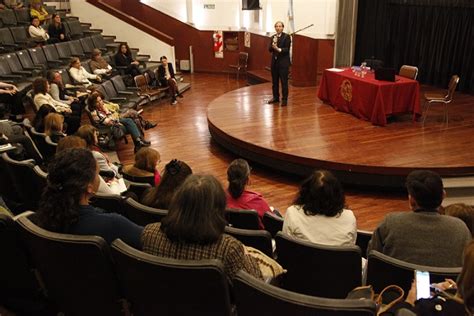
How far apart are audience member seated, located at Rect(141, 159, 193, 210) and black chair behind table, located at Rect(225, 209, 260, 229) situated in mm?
338

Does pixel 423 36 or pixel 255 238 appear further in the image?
pixel 423 36

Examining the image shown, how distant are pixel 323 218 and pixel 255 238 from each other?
0.42 metres

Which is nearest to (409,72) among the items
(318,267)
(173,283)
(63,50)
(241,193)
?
(241,193)

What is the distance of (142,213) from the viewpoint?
2.45 meters

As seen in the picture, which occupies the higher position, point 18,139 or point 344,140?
point 18,139

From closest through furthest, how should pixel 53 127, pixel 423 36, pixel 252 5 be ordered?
pixel 53 127, pixel 423 36, pixel 252 5

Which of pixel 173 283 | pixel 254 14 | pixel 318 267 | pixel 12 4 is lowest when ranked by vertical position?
pixel 318 267

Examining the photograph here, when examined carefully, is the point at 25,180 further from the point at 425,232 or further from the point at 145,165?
the point at 425,232

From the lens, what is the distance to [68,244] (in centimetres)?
174

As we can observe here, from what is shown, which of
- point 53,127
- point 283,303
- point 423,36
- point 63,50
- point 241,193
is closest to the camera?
point 283,303

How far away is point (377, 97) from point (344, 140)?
886 millimetres

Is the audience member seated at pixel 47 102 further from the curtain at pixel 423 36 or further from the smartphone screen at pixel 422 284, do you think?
the curtain at pixel 423 36

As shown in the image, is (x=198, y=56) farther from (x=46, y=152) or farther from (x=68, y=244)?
(x=68, y=244)

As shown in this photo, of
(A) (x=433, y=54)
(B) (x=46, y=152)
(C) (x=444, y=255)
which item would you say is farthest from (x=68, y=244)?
(A) (x=433, y=54)
